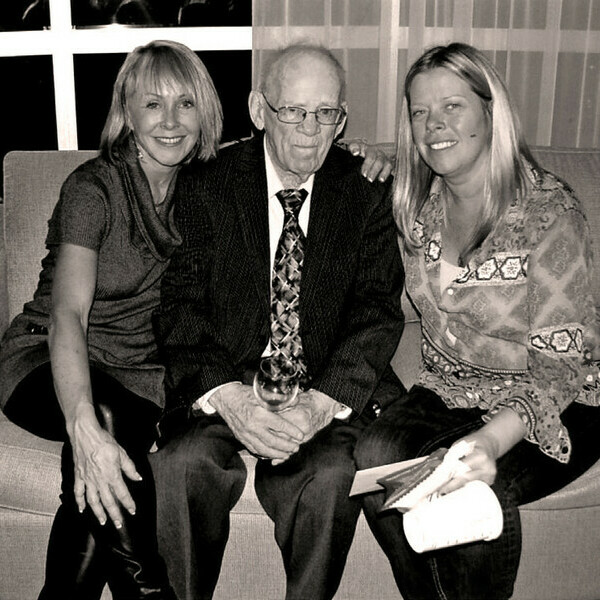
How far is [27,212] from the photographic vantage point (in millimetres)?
2447

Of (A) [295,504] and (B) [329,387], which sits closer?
(A) [295,504]

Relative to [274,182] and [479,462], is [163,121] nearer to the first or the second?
[274,182]

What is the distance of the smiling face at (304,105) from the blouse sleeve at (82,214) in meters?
0.44

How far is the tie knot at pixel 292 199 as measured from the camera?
2.07 metres

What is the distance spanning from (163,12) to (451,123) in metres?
2.06

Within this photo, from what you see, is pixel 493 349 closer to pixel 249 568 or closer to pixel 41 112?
pixel 249 568

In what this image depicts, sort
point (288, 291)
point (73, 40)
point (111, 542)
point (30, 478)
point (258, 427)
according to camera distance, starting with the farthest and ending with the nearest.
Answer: point (73, 40), point (288, 291), point (30, 478), point (258, 427), point (111, 542)

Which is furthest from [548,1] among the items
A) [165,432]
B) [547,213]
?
[165,432]

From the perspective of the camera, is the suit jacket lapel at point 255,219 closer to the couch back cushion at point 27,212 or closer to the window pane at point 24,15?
the couch back cushion at point 27,212

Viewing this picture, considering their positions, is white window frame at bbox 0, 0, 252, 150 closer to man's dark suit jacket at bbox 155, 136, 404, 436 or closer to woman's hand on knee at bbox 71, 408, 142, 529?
man's dark suit jacket at bbox 155, 136, 404, 436

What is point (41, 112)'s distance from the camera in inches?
153

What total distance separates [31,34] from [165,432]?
7.40ft

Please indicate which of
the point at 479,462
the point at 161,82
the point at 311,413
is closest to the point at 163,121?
the point at 161,82

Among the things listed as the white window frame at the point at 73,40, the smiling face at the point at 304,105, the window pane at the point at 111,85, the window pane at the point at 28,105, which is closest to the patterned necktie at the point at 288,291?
the smiling face at the point at 304,105
